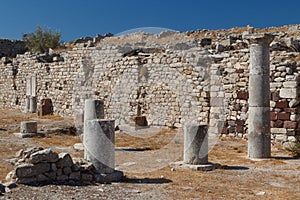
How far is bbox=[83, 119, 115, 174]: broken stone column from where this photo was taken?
848 cm

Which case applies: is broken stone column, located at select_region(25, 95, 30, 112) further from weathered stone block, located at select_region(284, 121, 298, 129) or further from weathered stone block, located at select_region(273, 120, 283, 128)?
weathered stone block, located at select_region(284, 121, 298, 129)

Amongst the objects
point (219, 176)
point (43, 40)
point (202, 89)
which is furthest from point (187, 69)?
point (43, 40)

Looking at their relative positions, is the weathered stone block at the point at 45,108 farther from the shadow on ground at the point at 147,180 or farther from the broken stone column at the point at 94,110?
the shadow on ground at the point at 147,180

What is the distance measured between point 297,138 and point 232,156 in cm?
281

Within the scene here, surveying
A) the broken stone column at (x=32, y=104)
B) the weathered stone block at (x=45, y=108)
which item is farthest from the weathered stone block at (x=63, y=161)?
the broken stone column at (x=32, y=104)

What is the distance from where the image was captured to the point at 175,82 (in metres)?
17.4

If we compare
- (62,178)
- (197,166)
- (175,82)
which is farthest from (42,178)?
(175,82)

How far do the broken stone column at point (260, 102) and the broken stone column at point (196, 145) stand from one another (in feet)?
6.09

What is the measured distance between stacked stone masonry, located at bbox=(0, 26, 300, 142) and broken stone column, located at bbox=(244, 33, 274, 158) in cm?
208

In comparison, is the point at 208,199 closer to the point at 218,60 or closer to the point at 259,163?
the point at 259,163

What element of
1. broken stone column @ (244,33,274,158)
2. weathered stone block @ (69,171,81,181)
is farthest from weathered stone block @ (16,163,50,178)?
broken stone column @ (244,33,274,158)

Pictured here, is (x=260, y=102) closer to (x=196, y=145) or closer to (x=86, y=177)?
(x=196, y=145)

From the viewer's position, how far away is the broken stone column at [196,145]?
9922 mm

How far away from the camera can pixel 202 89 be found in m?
16.3
